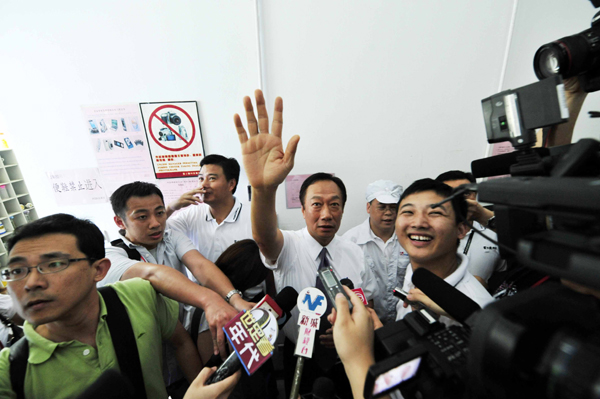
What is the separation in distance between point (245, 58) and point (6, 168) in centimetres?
459

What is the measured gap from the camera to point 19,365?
70cm

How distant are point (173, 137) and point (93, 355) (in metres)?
1.73

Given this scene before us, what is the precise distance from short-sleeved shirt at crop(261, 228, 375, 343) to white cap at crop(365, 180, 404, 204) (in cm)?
57

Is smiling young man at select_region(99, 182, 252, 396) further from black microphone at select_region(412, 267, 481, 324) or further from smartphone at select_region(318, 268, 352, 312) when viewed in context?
black microphone at select_region(412, 267, 481, 324)

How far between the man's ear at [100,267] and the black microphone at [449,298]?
1107 millimetres

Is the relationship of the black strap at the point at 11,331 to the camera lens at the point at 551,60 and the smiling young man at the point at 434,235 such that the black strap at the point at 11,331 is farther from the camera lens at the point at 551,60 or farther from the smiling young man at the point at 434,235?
the camera lens at the point at 551,60

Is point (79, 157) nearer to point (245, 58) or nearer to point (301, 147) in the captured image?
point (245, 58)

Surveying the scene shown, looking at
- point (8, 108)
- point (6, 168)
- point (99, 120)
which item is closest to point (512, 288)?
point (99, 120)

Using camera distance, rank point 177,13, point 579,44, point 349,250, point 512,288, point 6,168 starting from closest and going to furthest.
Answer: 1. point 579,44
2. point 512,288
3. point 349,250
4. point 177,13
5. point 6,168

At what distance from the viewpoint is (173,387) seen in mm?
1245

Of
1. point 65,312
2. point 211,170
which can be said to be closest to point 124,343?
point 65,312

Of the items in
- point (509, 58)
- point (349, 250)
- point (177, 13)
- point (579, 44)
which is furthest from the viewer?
point (509, 58)

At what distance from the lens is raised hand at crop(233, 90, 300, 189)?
38.6 inches

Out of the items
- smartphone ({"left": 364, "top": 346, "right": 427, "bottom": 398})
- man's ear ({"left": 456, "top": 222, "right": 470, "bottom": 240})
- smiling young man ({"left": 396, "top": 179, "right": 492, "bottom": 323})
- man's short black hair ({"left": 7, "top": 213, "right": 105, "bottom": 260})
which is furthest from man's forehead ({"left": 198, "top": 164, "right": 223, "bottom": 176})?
smartphone ({"left": 364, "top": 346, "right": 427, "bottom": 398})
